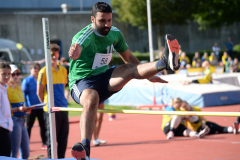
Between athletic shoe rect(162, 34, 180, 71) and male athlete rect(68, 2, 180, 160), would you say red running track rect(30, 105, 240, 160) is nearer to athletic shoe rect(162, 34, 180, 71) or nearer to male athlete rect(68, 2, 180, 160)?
male athlete rect(68, 2, 180, 160)

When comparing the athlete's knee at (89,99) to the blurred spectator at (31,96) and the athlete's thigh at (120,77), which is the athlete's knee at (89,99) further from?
the blurred spectator at (31,96)

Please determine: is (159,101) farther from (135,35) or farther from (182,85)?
(135,35)

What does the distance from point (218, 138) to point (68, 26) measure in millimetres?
21742

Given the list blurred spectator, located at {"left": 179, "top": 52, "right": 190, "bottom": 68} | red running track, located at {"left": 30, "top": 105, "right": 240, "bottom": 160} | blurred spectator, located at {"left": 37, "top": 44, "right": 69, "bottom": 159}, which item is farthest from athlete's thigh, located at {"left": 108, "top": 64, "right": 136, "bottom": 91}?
blurred spectator, located at {"left": 179, "top": 52, "right": 190, "bottom": 68}

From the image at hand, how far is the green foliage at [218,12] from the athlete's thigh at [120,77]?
26.9 metres

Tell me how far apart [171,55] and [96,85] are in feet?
3.30

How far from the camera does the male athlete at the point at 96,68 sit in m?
3.43

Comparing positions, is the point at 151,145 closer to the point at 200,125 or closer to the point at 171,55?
the point at 200,125

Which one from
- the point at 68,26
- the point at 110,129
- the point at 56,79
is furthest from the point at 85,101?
the point at 68,26

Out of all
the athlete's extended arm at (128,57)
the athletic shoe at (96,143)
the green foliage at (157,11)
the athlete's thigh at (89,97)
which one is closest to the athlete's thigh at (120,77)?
the athlete's thigh at (89,97)

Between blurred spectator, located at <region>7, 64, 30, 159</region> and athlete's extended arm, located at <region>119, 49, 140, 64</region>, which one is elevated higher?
athlete's extended arm, located at <region>119, 49, 140, 64</region>

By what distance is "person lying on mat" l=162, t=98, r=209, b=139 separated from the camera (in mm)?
7250

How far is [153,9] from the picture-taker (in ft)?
95.3

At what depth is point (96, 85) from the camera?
390 cm
